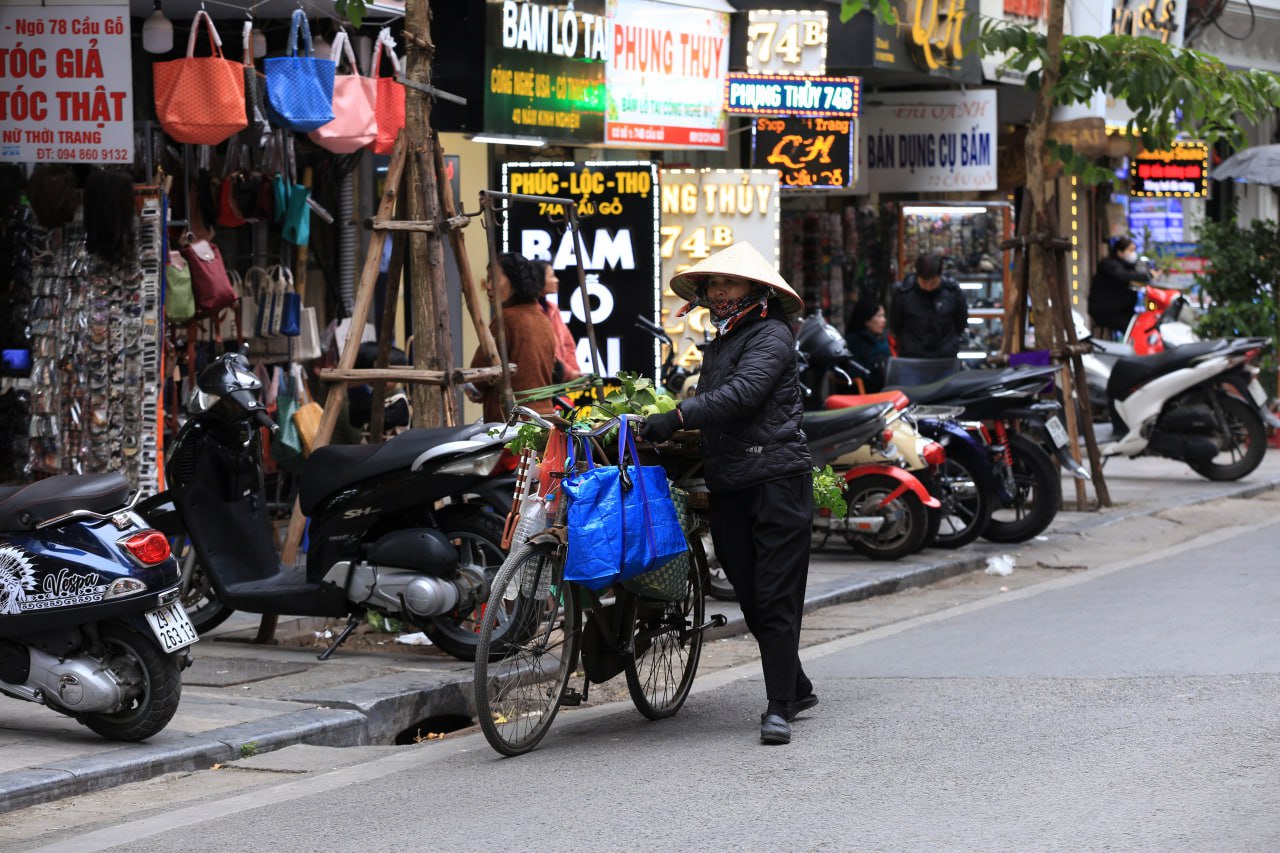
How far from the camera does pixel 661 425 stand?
6789 millimetres

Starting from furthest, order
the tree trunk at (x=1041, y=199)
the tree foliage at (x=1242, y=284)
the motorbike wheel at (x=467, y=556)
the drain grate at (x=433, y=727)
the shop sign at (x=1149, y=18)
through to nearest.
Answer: the shop sign at (x=1149, y=18), the tree foliage at (x=1242, y=284), the tree trunk at (x=1041, y=199), the motorbike wheel at (x=467, y=556), the drain grate at (x=433, y=727)

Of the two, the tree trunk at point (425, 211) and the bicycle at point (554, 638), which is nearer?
the bicycle at point (554, 638)

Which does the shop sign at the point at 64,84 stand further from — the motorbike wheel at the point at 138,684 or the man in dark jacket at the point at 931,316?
the man in dark jacket at the point at 931,316

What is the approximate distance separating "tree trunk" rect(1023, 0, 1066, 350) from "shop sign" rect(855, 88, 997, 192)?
13.8 feet

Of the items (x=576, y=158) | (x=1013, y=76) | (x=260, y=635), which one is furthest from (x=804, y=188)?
(x=260, y=635)

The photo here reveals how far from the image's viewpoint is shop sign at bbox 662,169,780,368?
13.3 m

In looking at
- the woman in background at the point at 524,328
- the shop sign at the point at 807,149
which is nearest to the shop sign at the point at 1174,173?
the shop sign at the point at 807,149

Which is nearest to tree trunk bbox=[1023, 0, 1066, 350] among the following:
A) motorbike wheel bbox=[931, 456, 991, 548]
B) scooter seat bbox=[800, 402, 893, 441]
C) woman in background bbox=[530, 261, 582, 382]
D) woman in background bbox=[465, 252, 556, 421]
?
motorbike wheel bbox=[931, 456, 991, 548]

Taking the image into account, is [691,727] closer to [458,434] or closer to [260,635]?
[458,434]

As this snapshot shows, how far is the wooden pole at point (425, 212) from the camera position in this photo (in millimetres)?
9492

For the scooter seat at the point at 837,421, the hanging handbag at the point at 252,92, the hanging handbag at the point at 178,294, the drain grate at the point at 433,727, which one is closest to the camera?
the drain grate at the point at 433,727

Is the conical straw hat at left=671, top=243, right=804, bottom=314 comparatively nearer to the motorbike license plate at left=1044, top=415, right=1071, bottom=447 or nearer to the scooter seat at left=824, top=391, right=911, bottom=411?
the scooter seat at left=824, top=391, right=911, bottom=411

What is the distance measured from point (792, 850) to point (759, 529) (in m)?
1.91

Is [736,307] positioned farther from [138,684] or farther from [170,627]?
[138,684]
